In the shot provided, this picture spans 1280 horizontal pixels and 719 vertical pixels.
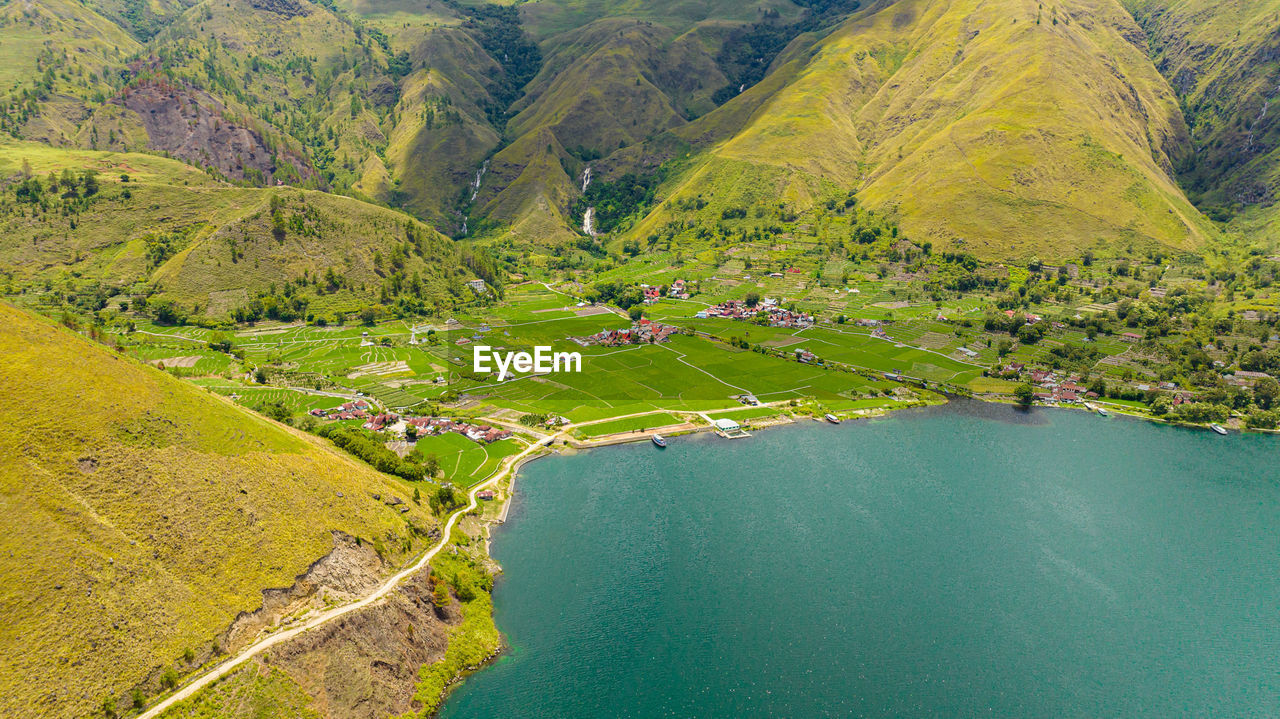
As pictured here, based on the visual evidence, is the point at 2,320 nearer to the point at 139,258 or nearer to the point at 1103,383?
the point at 139,258

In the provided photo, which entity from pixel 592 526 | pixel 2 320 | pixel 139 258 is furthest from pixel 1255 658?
pixel 139 258

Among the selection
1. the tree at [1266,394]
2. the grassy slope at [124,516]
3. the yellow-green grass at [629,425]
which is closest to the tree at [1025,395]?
the tree at [1266,394]

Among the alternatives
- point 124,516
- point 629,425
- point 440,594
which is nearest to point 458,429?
point 629,425

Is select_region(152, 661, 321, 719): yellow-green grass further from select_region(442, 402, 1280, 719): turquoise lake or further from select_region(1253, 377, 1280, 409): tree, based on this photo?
select_region(1253, 377, 1280, 409): tree

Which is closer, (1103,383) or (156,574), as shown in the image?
(156,574)

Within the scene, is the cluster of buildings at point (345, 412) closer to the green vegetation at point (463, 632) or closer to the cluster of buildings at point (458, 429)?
the cluster of buildings at point (458, 429)

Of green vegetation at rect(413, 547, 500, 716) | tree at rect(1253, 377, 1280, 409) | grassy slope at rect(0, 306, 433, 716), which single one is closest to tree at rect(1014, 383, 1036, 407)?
tree at rect(1253, 377, 1280, 409)
